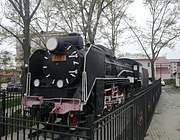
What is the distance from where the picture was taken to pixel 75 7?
15.6 m

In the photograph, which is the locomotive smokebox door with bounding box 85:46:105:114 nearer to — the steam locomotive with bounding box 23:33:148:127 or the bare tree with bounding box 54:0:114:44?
the steam locomotive with bounding box 23:33:148:127

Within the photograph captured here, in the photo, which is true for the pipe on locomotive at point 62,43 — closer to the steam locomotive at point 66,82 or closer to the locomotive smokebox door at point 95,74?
the steam locomotive at point 66,82

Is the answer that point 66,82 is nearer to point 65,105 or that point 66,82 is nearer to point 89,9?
point 65,105

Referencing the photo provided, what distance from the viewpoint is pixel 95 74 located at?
A: 6832 millimetres

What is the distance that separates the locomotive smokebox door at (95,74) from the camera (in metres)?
6.32

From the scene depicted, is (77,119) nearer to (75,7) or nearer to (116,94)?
(116,94)

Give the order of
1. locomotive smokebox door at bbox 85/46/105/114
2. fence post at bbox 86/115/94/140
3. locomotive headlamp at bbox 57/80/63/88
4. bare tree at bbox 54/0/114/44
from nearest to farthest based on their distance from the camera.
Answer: fence post at bbox 86/115/94/140 → locomotive smokebox door at bbox 85/46/105/114 → locomotive headlamp at bbox 57/80/63/88 → bare tree at bbox 54/0/114/44

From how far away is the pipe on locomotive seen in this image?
6141 mm

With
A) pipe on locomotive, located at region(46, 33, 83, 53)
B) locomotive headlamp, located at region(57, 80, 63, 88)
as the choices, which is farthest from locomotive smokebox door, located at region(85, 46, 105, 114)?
locomotive headlamp, located at region(57, 80, 63, 88)

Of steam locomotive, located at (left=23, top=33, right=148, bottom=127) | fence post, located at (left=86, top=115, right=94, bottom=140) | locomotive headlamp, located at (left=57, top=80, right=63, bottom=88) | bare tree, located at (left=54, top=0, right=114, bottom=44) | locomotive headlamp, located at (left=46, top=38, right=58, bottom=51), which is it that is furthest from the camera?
bare tree, located at (left=54, top=0, right=114, bottom=44)

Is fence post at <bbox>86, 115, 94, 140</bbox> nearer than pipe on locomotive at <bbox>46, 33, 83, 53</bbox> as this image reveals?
Yes

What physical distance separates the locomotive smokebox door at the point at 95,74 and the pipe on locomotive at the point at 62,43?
0.54 metres

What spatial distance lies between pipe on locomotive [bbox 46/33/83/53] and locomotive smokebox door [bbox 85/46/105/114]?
54 cm

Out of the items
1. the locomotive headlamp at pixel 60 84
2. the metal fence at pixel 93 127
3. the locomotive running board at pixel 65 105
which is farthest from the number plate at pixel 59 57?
the metal fence at pixel 93 127
